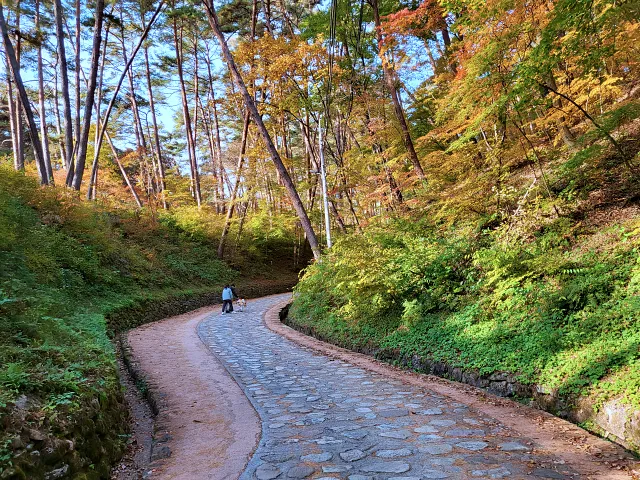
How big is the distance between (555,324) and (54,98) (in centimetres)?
3183

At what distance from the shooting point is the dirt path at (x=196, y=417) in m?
3.72

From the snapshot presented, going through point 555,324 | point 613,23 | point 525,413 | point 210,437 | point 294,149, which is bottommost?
point 525,413

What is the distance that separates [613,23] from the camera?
5.86 meters

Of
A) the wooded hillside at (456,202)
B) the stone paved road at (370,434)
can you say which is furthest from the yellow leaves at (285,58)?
the stone paved road at (370,434)

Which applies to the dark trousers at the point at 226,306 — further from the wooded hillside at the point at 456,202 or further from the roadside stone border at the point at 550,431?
the roadside stone border at the point at 550,431

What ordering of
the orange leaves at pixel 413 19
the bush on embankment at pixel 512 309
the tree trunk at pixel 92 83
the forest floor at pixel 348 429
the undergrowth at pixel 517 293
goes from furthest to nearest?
the tree trunk at pixel 92 83 < the orange leaves at pixel 413 19 < the undergrowth at pixel 517 293 < the bush on embankment at pixel 512 309 < the forest floor at pixel 348 429

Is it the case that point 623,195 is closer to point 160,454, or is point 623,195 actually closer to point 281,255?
point 160,454

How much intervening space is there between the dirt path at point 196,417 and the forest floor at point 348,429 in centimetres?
2

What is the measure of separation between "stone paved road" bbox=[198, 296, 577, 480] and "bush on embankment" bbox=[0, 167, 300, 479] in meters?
1.53

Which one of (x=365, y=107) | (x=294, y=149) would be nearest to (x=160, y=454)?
(x=365, y=107)

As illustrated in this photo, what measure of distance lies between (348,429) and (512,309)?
333cm

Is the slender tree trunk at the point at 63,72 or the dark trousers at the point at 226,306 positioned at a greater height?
the slender tree trunk at the point at 63,72

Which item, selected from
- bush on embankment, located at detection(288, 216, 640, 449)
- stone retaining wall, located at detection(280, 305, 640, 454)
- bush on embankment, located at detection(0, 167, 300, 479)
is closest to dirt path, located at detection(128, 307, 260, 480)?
bush on embankment, located at detection(0, 167, 300, 479)

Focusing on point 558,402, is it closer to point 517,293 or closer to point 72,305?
point 517,293
